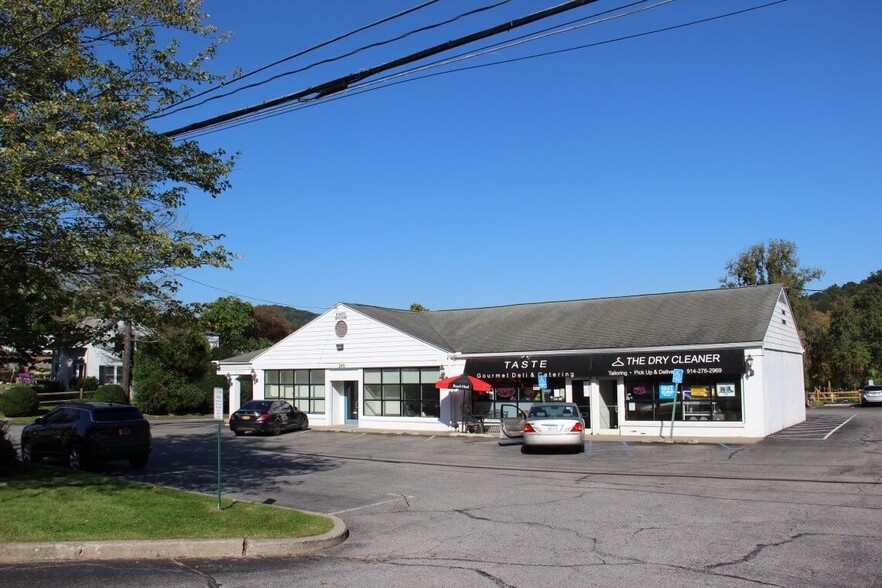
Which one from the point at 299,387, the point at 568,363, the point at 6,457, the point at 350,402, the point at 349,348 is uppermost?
the point at 349,348

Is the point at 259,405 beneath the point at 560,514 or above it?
above

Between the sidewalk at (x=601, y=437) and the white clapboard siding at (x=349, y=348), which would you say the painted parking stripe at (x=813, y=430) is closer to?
the sidewalk at (x=601, y=437)

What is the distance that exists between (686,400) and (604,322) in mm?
5664

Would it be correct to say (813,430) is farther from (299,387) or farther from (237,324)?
(237,324)

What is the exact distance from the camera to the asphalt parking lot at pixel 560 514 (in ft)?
25.9

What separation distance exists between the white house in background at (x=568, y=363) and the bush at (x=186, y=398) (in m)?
5.74

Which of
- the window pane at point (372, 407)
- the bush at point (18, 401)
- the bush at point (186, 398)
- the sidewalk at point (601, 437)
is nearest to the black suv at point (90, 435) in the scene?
the sidewalk at point (601, 437)

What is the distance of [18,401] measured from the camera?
131 feet

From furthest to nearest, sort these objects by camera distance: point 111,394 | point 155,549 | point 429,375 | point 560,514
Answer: point 111,394
point 429,375
point 560,514
point 155,549

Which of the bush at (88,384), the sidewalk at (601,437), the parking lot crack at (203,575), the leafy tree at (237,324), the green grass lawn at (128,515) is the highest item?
the leafy tree at (237,324)

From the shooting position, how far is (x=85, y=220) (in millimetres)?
12102

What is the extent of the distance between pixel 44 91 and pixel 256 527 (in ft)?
25.6

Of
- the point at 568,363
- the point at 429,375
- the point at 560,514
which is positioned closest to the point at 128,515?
the point at 560,514

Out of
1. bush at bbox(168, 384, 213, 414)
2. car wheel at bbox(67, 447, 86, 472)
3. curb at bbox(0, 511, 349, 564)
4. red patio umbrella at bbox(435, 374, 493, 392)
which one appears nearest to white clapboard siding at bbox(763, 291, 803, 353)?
red patio umbrella at bbox(435, 374, 493, 392)
